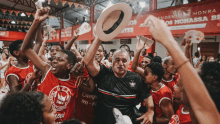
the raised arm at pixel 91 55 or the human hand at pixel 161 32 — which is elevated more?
the human hand at pixel 161 32

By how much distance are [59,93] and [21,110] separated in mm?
831

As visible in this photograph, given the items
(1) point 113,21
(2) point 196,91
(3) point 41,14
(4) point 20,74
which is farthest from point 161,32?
(4) point 20,74

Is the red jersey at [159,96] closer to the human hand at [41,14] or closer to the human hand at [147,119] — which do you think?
the human hand at [147,119]

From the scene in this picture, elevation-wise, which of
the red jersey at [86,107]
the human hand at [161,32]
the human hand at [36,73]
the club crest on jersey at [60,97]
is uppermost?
the human hand at [161,32]

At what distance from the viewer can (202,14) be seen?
558 centimetres

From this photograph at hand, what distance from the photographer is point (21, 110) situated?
788 millimetres

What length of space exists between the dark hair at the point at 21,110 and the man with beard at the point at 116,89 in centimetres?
78

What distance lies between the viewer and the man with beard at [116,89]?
1.59m

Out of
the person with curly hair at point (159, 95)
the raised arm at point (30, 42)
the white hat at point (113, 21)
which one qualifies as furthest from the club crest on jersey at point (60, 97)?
the person with curly hair at point (159, 95)

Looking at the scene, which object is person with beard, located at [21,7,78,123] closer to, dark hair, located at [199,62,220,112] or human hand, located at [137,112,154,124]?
human hand, located at [137,112,154,124]

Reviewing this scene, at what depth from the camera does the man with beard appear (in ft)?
5.22

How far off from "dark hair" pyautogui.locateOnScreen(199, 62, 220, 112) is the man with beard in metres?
0.89

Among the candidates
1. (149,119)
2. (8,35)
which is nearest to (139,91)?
(149,119)

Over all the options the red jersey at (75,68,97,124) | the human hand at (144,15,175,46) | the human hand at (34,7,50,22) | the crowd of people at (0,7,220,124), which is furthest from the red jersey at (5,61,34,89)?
the human hand at (144,15,175,46)
